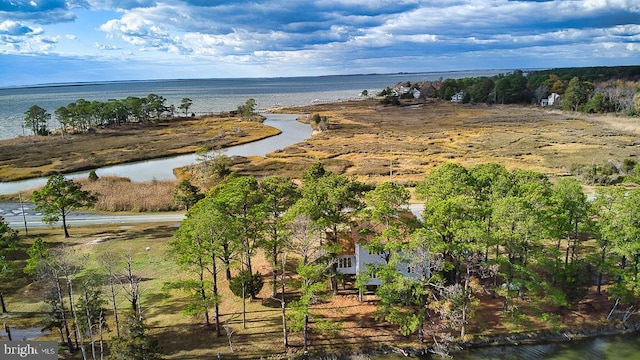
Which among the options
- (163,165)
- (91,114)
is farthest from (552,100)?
(91,114)

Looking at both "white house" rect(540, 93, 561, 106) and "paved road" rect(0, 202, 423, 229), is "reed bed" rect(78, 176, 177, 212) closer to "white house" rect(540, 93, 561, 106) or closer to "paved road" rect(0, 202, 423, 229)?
"paved road" rect(0, 202, 423, 229)

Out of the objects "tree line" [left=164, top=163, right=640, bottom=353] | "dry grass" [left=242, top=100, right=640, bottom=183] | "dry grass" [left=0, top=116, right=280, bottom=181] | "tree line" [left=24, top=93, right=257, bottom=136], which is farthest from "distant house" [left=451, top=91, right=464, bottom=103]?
"tree line" [left=164, top=163, right=640, bottom=353]

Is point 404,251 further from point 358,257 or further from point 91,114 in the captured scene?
point 91,114

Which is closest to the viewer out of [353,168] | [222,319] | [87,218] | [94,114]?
[222,319]

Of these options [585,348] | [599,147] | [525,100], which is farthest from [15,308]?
[525,100]

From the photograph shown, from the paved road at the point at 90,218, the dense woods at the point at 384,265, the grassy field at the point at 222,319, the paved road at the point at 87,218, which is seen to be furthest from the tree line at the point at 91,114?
the dense woods at the point at 384,265

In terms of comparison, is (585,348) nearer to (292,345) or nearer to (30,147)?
(292,345)

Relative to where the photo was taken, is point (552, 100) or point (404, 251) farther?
point (552, 100)
